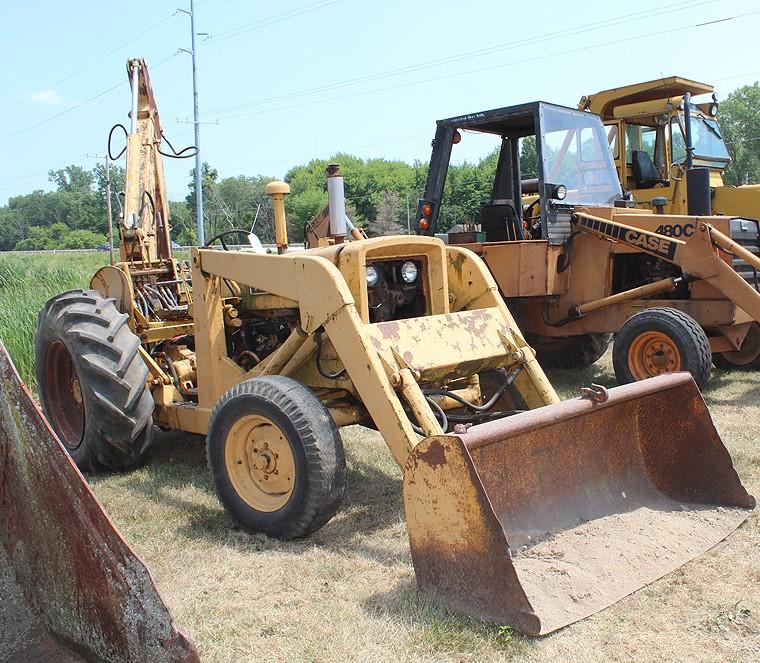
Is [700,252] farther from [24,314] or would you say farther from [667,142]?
[24,314]

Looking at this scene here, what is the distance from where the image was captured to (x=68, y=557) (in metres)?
2.21

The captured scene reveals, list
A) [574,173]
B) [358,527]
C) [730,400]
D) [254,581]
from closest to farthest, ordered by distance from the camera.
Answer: [254,581] < [358,527] < [730,400] < [574,173]

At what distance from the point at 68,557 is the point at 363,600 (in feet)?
4.64

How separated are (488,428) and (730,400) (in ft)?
14.4

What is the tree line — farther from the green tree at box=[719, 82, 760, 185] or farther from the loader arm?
the loader arm

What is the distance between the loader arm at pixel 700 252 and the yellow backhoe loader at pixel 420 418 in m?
2.98

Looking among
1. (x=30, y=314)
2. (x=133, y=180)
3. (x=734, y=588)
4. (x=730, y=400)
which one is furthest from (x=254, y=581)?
(x=30, y=314)

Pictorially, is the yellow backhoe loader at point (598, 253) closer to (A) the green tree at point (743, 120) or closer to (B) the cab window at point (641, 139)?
(B) the cab window at point (641, 139)

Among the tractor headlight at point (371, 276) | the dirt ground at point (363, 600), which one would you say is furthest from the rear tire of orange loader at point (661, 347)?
the tractor headlight at point (371, 276)

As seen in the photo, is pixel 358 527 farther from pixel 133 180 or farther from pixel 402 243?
pixel 133 180

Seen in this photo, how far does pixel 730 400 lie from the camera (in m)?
6.92

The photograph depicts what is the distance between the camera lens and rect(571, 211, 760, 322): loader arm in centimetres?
682

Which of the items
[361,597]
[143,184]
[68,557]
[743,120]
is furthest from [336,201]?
[743,120]

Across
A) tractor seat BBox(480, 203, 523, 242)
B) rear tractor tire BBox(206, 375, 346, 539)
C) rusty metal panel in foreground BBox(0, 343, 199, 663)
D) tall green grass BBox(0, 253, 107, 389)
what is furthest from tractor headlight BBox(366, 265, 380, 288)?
tall green grass BBox(0, 253, 107, 389)
